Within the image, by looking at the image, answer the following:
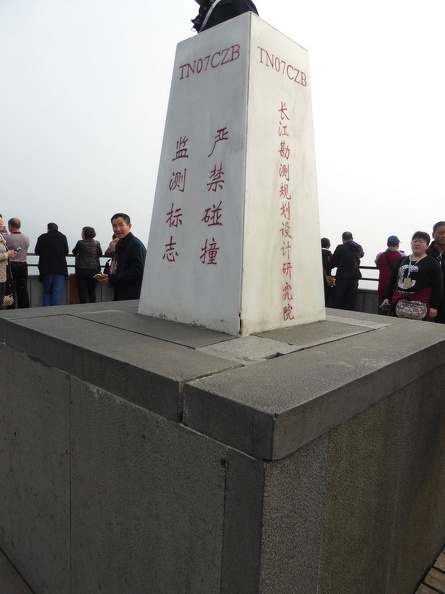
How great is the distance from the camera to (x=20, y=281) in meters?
7.27

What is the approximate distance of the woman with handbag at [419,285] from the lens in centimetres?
385

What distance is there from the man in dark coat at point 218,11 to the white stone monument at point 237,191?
159 mm

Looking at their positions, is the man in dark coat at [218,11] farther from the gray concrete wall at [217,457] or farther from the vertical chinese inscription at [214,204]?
the gray concrete wall at [217,457]

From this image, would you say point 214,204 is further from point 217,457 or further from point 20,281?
point 20,281

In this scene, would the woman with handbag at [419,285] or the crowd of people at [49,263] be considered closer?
the woman with handbag at [419,285]

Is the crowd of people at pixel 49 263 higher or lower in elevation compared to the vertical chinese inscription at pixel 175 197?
lower

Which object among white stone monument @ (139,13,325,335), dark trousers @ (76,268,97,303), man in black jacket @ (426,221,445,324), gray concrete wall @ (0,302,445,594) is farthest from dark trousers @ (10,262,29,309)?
man in black jacket @ (426,221,445,324)

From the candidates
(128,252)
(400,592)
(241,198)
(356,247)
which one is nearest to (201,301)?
(241,198)

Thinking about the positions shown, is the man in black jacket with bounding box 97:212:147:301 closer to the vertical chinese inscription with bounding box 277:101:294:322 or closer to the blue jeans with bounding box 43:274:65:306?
the vertical chinese inscription with bounding box 277:101:294:322

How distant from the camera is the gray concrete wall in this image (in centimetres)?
126

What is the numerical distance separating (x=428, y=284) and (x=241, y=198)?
8.08 ft

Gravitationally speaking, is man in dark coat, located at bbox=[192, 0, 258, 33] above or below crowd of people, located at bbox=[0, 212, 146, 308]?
above

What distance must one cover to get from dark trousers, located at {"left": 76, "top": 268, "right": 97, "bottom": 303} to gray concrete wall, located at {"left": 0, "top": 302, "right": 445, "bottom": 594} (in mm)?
5213

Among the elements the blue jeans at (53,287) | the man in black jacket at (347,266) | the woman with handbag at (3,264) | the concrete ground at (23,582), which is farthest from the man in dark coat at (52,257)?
the concrete ground at (23,582)
